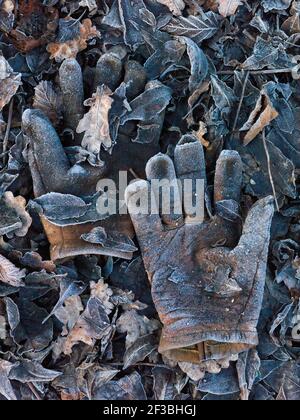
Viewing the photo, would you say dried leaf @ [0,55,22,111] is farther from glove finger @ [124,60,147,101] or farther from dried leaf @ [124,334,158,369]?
dried leaf @ [124,334,158,369]

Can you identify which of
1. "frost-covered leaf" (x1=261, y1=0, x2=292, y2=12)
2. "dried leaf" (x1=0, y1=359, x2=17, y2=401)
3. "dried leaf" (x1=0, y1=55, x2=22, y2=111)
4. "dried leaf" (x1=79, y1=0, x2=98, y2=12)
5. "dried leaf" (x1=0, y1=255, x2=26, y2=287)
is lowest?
"dried leaf" (x1=0, y1=359, x2=17, y2=401)

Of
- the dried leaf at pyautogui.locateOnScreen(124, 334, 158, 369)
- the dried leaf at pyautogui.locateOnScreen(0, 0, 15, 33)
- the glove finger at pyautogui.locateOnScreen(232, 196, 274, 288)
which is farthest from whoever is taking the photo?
the dried leaf at pyautogui.locateOnScreen(0, 0, 15, 33)

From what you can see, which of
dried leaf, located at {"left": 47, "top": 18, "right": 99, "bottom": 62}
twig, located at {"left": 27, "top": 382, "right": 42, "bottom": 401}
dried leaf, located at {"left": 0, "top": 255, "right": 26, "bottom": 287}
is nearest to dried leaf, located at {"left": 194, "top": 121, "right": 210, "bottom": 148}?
dried leaf, located at {"left": 47, "top": 18, "right": 99, "bottom": 62}

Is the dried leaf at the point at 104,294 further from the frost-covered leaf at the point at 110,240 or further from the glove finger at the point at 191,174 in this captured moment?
the glove finger at the point at 191,174

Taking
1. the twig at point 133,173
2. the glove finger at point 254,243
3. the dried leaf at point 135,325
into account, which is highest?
the twig at point 133,173

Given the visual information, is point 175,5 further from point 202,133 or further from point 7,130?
point 7,130

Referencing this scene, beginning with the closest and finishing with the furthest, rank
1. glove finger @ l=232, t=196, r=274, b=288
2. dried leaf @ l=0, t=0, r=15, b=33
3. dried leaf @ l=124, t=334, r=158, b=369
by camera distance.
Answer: glove finger @ l=232, t=196, r=274, b=288 → dried leaf @ l=124, t=334, r=158, b=369 → dried leaf @ l=0, t=0, r=15, b=33

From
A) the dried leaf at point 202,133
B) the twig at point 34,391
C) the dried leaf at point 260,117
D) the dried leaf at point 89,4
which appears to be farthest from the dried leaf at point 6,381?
the dried leaf at point 89,4
